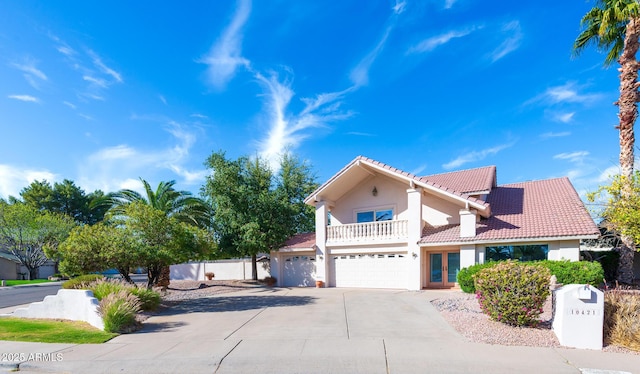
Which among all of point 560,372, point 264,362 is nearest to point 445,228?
point 560,372

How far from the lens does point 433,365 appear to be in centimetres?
603

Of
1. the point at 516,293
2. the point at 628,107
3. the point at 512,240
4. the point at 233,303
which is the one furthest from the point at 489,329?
the point at 628,107

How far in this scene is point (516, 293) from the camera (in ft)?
26.8

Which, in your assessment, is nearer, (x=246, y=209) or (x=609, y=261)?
(x=609, y=261)

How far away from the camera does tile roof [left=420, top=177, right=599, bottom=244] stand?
1438cm

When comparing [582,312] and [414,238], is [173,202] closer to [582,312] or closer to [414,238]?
[414,238]

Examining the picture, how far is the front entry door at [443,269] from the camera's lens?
17.2 m

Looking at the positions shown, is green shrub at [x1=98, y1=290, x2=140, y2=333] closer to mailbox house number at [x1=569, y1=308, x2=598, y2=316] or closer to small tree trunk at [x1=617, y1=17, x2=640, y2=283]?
mailbox house number at [x1=569, y1=308, x2=598, y2=316]

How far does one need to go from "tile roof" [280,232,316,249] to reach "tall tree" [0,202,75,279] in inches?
1002

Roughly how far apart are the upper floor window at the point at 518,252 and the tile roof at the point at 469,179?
11.6 ft

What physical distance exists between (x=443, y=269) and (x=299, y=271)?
864cm

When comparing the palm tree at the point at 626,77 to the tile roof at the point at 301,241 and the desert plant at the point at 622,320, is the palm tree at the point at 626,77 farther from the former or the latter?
the tile roof at the point at 301,241

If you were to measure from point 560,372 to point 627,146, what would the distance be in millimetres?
15187

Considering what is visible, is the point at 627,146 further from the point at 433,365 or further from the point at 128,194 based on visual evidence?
the point at 128,194
